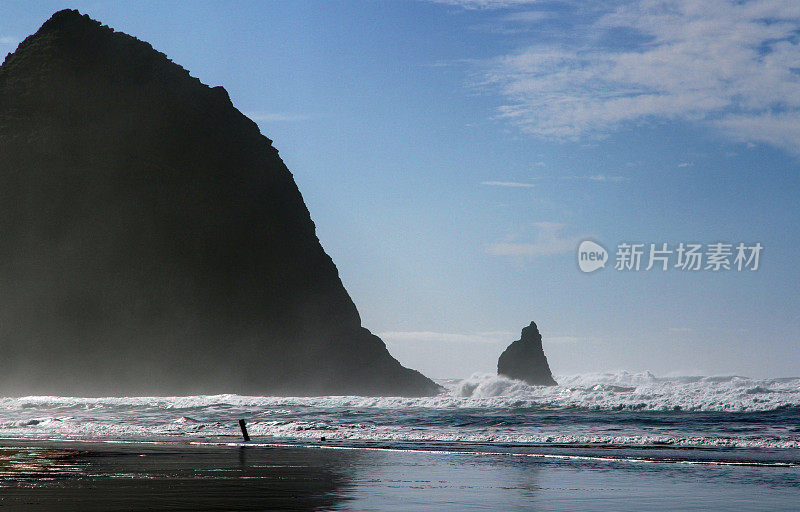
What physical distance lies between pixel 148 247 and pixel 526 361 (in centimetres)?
4678

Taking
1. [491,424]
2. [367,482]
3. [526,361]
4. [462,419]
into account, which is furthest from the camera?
[526,361]

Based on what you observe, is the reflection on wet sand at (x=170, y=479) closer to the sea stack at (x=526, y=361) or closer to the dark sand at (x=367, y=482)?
the dark sand at (x=367, y=482)

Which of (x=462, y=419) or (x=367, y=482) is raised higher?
(x=367, y=482)

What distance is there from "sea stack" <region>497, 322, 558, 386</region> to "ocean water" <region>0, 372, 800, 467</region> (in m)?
44.4

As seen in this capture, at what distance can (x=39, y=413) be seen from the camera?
45.7 metres

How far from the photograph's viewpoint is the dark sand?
42.2 ft

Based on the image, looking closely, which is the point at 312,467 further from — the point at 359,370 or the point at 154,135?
the point at 154,135

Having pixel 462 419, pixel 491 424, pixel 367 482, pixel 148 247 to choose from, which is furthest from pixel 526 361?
pixel 367 482

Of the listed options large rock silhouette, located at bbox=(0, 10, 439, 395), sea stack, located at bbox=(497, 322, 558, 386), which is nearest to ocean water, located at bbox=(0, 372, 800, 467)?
large rock silhouette, located at bbox=(0, 10, 439, 395)

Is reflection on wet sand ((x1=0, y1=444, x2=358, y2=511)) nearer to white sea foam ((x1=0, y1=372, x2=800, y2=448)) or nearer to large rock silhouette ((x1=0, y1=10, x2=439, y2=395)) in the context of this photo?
white sea foam ((x1=0, y1=372, x2=800, y2=448))

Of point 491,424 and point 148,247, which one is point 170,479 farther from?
point 148,247

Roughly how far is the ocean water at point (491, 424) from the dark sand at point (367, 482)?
11.3ft

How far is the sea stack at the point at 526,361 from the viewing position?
330 ft

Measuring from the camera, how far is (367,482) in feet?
52.6
